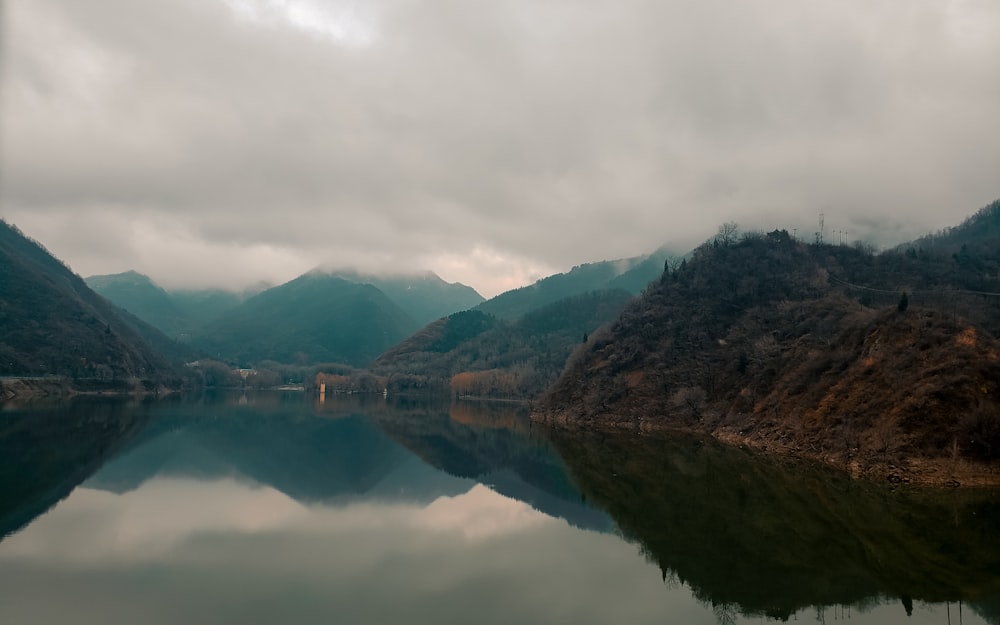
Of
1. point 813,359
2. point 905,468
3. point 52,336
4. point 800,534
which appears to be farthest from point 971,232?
point 52,336

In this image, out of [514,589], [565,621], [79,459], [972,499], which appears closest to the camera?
[565,621]

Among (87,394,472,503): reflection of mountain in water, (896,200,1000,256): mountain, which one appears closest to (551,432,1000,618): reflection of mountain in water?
(87,394,472,503): reflection of mountain in water

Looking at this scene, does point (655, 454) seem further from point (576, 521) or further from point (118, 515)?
point (118, 515)

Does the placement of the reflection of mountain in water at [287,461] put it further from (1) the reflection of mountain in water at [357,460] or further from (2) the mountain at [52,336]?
(2) the mountain at [52,336]

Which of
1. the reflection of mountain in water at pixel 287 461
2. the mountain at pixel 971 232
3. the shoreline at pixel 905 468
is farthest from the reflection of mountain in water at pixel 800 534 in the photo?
the mountain at pixel 971 232

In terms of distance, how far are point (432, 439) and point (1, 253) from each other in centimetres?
17284

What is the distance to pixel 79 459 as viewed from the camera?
174ft

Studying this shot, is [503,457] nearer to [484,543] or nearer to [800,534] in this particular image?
[484,543]

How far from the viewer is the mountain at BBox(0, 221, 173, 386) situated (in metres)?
153

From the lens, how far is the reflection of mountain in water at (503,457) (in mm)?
41656

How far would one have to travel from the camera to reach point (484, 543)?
102 feet

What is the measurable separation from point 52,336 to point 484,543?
577 feet

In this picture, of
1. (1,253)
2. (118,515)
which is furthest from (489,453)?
(1,253)

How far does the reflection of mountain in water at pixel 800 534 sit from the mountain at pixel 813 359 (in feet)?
20.7
